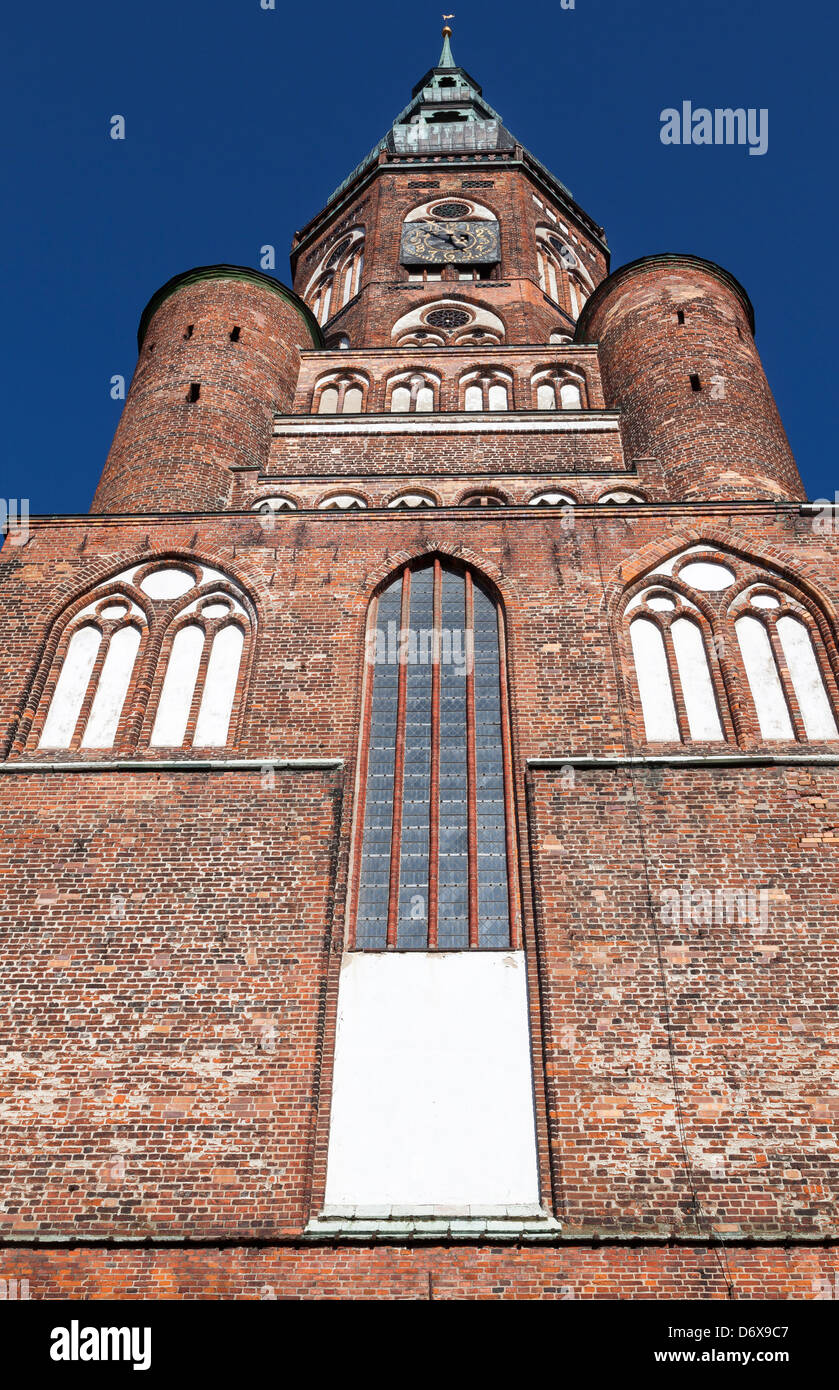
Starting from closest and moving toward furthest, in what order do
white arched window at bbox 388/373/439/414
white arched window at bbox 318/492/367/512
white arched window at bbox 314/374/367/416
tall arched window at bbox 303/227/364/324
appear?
white arched window at bbox 318/492/367/512 → white arched window at bbox 388/373/439/414 → white arched window at bbox 314/374/367/416 → tall arched window at bbox 303/227/364/324

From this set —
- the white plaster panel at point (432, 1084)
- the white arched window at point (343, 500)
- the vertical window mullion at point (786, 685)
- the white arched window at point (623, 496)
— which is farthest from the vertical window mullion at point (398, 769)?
the white arched window at point (623, 496)

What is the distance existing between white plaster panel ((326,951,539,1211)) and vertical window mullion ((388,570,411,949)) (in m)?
0.49

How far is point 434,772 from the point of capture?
11.3 metres

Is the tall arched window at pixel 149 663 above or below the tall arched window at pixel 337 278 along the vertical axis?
below

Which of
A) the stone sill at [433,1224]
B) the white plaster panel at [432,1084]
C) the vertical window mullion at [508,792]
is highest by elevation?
the vertical window mullion at [508,792]

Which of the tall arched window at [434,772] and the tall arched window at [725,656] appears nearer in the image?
the tall arched window at [434,772]

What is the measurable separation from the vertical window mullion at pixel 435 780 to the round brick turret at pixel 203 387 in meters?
4.17

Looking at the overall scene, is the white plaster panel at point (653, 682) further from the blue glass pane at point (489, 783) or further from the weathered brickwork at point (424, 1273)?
the weathered brickwork at point (424, 1273)

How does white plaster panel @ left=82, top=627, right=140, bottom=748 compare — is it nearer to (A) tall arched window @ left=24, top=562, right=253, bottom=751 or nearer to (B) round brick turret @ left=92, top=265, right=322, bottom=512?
(A) tall arched window @ left=24, top=562, right=253, bottom=751

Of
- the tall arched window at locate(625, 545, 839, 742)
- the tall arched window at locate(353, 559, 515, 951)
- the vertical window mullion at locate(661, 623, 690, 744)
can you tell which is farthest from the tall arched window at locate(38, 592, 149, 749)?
the vertical window mullion at locate(661, 623, 690, 744)

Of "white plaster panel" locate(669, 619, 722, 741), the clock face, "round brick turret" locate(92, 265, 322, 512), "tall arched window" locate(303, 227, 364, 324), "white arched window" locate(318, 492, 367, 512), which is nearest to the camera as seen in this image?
"white plaster panel" locate(669, 619, 722, 741)

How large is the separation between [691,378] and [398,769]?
8882mm

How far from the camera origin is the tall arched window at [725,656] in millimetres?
11453

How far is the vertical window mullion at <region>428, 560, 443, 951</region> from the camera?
10280 millimetres
